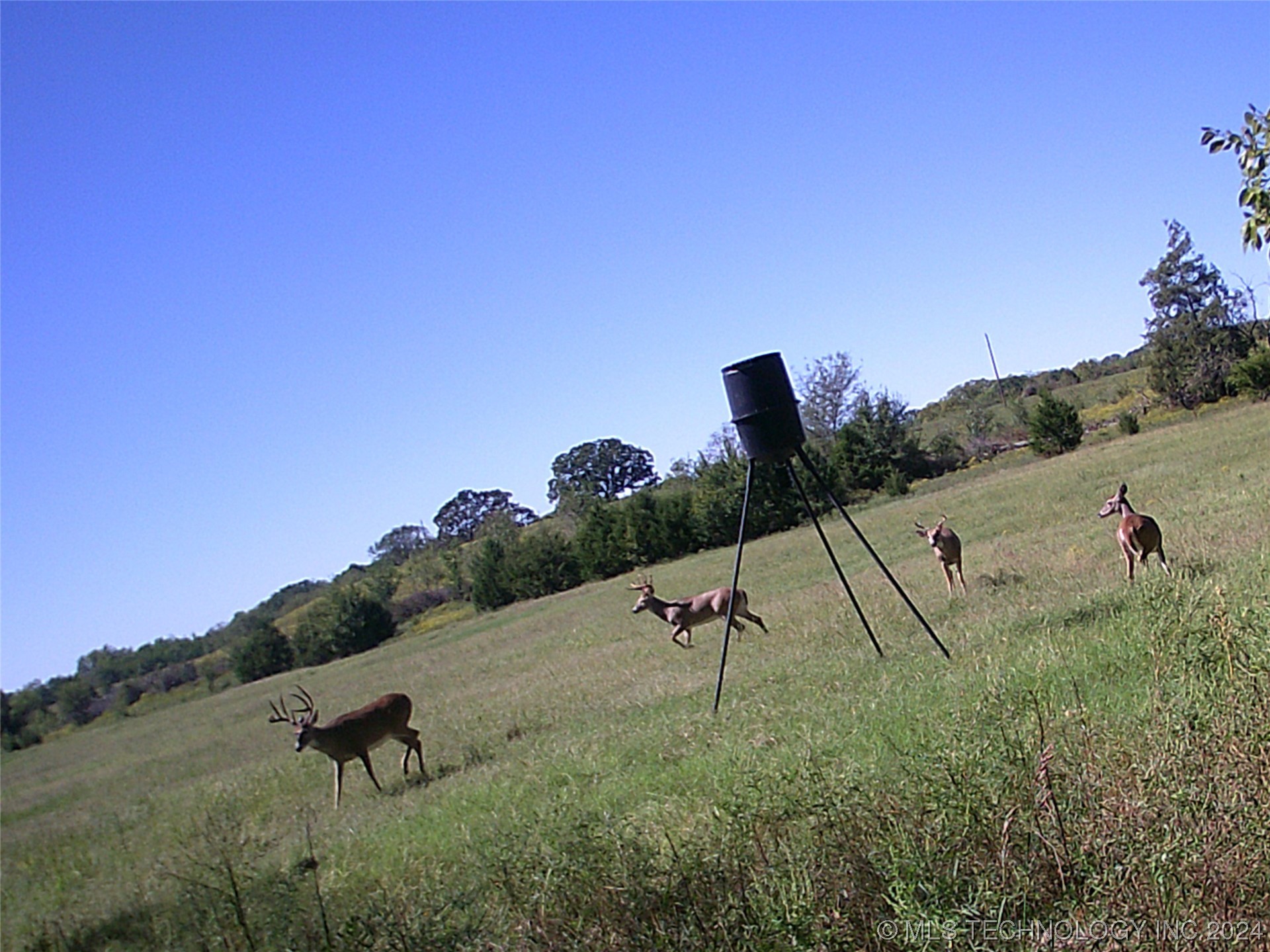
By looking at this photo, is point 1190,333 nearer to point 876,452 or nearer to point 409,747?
point 876,452

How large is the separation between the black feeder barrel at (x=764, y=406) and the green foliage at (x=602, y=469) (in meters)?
58.2

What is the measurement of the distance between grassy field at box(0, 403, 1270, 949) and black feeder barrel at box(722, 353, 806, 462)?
203cm

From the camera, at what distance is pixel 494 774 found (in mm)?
9320

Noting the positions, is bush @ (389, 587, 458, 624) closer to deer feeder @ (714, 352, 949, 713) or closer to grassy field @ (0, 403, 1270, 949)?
grassy field @ (0, 403, 1270, 949)

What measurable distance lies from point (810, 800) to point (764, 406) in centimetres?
456

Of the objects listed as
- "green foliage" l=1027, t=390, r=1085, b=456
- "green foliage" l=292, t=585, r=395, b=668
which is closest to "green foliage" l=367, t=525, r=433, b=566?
"green foliage" l=292, t=585, r=395, b=668

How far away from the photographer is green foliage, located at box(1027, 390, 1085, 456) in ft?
133

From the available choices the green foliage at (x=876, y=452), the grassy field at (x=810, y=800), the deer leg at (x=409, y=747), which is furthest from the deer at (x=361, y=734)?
the green foliage at (x=876, y=452)

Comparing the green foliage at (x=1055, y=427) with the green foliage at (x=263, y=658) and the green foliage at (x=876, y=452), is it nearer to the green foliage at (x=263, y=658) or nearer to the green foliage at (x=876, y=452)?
the green foliage at (x=876, y=452)

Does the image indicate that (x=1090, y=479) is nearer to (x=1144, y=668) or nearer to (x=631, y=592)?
(x=631, y=592)

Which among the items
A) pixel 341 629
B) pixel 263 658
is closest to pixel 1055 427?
pixel 341 629

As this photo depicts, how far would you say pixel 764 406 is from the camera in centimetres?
835

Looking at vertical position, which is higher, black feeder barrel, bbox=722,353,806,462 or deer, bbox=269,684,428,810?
black feeder barrel, bbox=722,353,806,462

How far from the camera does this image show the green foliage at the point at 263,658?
53031 millimetres
